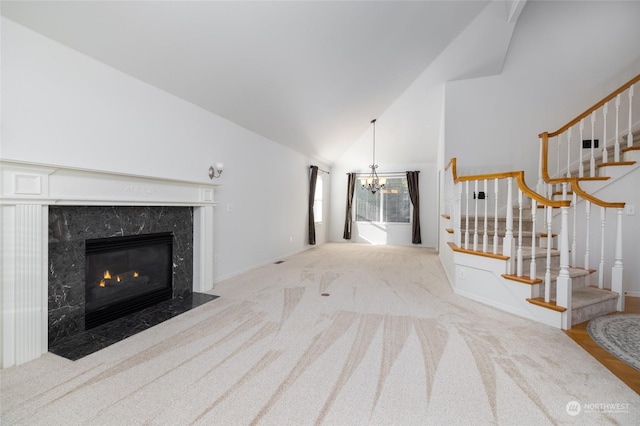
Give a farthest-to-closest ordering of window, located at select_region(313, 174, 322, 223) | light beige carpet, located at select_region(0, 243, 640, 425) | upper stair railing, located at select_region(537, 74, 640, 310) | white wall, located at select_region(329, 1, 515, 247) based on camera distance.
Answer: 1. window, located at select_region(313, 174, 322, 223)
2. white wall, located at select_region(329, 1, 515, 247)
3. upper stair railing, located at select_region(537, 74, 640, 310)
4. light beige carpet, located at select_region(0, 243, 640, 425)

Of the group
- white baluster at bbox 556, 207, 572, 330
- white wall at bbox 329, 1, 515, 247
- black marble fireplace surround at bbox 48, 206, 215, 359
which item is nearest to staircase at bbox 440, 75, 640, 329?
white baluster at bbox 556, 207, 572, 330

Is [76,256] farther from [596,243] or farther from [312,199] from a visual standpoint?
[596,243]

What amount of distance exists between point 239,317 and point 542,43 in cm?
638

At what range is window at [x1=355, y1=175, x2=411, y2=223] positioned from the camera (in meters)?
8.52

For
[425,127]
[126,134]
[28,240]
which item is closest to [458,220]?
[425,127]

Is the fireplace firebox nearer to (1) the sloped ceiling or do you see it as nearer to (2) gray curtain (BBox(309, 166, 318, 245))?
(1) the sloped ceiling

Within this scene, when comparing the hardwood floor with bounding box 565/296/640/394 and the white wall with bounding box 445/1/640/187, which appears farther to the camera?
the white wall with bounding box 445/1/640/187

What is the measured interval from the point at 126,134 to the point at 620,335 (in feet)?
16.1

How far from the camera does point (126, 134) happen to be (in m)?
2.74

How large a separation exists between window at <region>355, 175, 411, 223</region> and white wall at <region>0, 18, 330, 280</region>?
4.24m

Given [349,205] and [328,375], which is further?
[349,205]

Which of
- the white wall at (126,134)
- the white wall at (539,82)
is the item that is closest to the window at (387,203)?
the white wall at (539,82)

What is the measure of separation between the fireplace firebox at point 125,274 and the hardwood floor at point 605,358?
411 cm

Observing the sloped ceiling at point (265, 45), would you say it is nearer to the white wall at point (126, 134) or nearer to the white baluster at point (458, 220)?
the white wall at point (126, 134)
